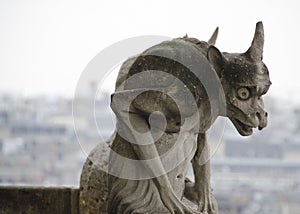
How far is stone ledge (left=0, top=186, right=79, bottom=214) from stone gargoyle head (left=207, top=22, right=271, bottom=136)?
3.72 feet

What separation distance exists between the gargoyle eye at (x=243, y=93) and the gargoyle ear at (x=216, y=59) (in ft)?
0.34

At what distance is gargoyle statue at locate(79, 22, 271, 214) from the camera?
100 inches

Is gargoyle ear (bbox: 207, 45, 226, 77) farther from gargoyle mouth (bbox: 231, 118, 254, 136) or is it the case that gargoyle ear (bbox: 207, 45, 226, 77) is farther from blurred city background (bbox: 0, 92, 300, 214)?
blurred city background (bbox: 0, 92, 300, 214)

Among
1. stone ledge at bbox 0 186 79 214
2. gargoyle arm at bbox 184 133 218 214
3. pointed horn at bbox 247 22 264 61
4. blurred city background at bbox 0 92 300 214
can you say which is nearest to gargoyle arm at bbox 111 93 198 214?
gargoyle arm at bbox 184 133 218 214

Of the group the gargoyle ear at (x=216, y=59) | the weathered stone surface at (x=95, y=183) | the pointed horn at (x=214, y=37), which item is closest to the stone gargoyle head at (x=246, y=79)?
the gargoyle ear at (x=216, y=59)

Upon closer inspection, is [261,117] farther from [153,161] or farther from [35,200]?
[35,200]

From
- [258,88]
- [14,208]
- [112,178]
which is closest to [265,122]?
[258,88]

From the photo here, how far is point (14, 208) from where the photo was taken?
3.41 meters

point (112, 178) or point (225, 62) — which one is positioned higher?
point (225, 62)

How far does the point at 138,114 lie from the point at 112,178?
1.03 feet

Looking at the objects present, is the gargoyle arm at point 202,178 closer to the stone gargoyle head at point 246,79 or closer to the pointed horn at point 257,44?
the stone gargoyle head at point 246,79

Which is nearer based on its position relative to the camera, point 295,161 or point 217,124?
point 217,124

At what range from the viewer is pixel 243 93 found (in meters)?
2.55

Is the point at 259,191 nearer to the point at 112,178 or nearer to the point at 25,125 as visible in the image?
the point at 25,125
